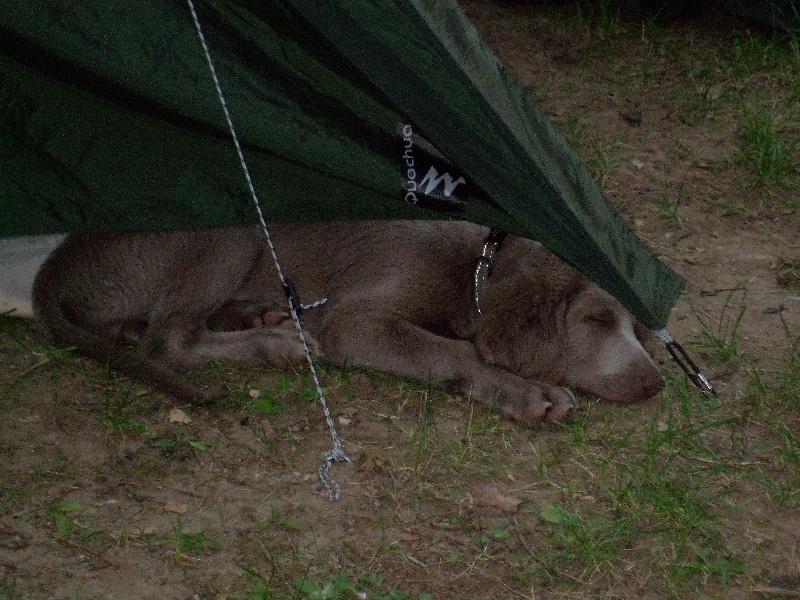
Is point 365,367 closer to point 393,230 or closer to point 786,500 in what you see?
point 393,230

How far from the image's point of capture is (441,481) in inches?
132

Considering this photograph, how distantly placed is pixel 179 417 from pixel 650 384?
1609 millimetres

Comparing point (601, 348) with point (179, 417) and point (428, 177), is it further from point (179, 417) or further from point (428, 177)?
point (179, 417)

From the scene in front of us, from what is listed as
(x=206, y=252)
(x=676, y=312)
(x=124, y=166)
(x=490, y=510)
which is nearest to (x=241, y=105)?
(x=124, y=166)

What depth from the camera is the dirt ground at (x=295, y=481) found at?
2879mm

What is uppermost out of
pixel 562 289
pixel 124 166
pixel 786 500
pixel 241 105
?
pixel 241 105

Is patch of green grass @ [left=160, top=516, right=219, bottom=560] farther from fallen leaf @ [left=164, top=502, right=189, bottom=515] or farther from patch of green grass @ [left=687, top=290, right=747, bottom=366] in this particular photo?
patch of green grass @ [left=687, top=290, right=747, bottom=366]

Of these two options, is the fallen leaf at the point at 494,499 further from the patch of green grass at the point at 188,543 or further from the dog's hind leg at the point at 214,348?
the dog's hind leg at the point at 214,348

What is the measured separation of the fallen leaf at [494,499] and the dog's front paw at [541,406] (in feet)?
1.37

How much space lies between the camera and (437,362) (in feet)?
12.7

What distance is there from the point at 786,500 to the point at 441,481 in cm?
106

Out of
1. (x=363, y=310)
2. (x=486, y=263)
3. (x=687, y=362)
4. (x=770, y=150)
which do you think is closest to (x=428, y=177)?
(x=486, y=263)

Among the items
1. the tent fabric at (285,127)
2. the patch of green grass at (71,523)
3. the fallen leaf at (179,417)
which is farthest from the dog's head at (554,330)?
the patch of green grass at (71,523)

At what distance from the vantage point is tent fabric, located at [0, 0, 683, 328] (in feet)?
10.3
